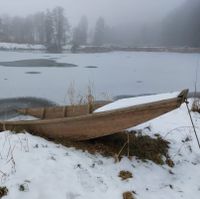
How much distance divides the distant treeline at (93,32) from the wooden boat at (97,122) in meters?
38.4

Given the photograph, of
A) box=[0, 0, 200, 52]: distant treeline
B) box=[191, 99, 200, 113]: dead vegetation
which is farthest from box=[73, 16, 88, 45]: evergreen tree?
box=[191, 99, 200, 113]: dead vegetation

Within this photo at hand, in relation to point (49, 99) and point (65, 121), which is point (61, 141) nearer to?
point (65, 121)

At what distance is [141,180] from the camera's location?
2.67 metres

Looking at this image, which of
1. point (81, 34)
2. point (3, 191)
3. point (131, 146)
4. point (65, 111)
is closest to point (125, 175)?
point (131, 146)

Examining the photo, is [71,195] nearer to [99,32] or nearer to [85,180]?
[85,180]

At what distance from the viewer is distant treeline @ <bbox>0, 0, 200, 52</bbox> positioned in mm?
45469

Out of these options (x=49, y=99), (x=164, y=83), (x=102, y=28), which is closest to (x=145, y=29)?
(x=102, y=28)

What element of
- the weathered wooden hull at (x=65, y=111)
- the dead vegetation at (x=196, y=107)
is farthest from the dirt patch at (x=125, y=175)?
the dead vegetation at (x=196, y=107)

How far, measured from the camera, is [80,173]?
2.54 metres

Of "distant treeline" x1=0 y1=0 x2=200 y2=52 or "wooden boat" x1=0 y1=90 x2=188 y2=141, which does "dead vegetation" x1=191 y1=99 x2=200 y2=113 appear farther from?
"distant treeline" x1=0 y1=0 x2=200 y2=52

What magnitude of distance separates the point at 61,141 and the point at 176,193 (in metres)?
1.36

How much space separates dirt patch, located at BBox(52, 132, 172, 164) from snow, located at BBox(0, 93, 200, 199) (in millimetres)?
98

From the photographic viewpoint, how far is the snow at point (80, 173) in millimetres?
2293

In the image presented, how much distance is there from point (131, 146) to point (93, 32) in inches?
2217
